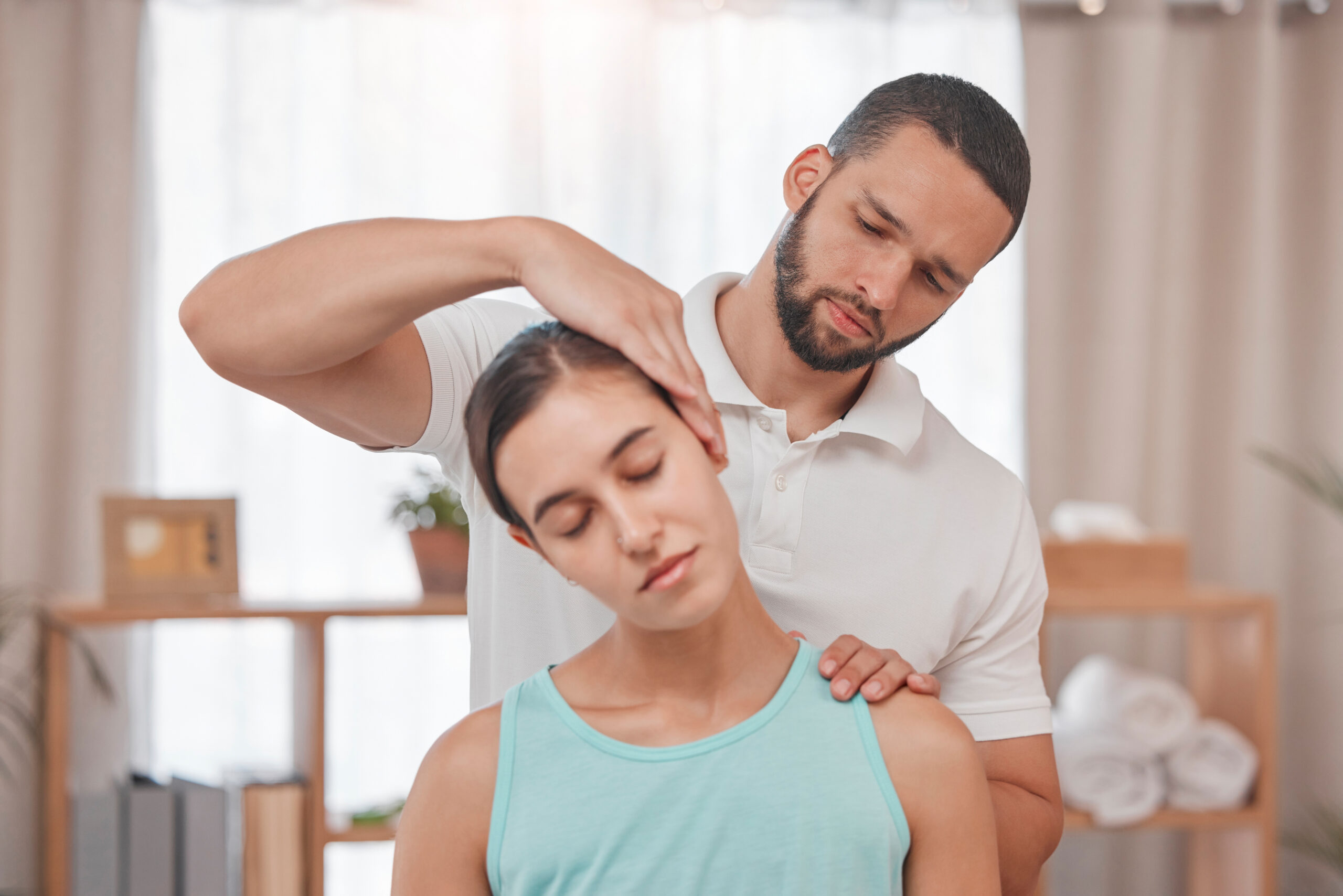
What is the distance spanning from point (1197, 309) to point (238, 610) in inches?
99.3

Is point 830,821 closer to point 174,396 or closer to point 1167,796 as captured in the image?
point 1167,796

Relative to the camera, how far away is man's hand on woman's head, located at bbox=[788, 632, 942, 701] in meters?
0.98

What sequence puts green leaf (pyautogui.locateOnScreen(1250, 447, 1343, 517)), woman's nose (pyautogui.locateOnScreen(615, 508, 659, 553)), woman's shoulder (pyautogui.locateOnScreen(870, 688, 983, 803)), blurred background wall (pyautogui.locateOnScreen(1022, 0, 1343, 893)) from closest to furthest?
woman's nose (pyautogui.locateOnScreen(615, 508, 659, 553))
woman's shoulder (pyautogui.locateOnScreen(870, 688, 983, 803))
green leaf (pyautogui.locateOnScreen(1250, 447, 1343, 517))
blurred background wall (pyautogui.locateOnScreen(1022, 0, 1343, 893))

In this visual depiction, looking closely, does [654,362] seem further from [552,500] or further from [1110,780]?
[1110,780]

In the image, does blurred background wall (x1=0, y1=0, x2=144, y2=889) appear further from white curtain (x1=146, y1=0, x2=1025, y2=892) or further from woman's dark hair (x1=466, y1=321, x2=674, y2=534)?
woman's dark hair (x1=466, y1=321, x2=674, y2=534)

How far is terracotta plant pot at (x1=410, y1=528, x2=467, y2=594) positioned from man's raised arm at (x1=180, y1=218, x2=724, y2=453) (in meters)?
1.55

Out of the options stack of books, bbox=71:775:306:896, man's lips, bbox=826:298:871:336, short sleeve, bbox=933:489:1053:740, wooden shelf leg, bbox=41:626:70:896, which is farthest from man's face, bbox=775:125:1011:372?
wooden shelf leg, bbox=41:626:70:896

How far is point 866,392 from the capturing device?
1.33 m

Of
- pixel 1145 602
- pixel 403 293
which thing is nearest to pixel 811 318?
pixel 403 293

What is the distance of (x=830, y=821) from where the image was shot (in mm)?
933

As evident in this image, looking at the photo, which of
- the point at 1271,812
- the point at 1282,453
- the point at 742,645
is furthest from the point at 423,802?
the point at 1282,453

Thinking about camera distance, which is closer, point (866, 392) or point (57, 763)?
point (866, 392)

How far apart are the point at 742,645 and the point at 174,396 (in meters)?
2.24

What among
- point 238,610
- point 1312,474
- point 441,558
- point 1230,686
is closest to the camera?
point 238,610
